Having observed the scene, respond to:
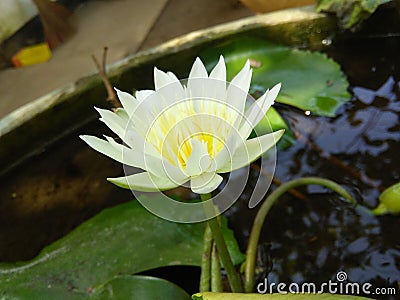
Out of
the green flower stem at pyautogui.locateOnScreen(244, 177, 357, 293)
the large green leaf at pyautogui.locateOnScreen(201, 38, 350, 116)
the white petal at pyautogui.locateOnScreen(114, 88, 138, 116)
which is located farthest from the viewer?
the large green leaf at pyautogui.locateOnScreen(201, 38, 350, 116)

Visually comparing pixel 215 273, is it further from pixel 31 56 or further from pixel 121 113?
pixel 31 56

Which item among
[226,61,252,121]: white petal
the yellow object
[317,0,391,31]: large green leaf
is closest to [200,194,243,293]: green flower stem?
[226,61,252,121]: white petal

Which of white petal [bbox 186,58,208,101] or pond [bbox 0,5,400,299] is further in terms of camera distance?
pond [bbox 0,5,400,299]

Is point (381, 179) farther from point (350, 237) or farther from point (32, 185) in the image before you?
point (32, 185)

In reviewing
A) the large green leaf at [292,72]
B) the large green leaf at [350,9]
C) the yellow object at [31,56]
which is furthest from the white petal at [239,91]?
the yellow object at [31,56]

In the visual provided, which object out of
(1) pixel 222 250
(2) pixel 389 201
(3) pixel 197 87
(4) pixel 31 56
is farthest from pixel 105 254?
(4) pixel 31 56

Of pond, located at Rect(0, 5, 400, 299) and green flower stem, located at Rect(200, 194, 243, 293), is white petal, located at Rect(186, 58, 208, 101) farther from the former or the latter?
pond, located at Rect(0, 5, 400, 299)
